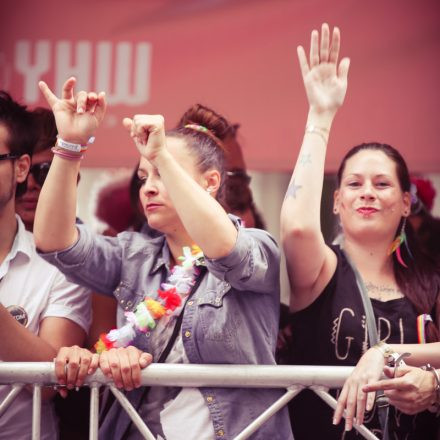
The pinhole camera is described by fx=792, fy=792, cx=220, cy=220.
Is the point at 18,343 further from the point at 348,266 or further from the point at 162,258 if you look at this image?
the point at 348,266

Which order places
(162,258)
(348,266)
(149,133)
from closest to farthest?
(149,133)
(162,258)
(348,266)

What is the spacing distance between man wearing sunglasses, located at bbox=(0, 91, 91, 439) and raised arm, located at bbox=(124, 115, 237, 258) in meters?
0.69

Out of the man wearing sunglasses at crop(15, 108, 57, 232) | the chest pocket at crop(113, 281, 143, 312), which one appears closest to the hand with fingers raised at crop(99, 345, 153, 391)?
the chest pocket at crop(113, 281, 143, 312)

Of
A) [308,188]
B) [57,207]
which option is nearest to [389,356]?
[308,188]

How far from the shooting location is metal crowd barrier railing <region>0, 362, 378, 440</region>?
2236mm

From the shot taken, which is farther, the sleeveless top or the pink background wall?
the pink background wall

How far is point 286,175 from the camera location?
3762 mm

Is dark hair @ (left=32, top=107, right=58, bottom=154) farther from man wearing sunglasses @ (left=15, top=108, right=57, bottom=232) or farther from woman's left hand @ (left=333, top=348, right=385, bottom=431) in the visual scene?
woman's left hand @ (left=333, top=348, right=385, bottom=431)

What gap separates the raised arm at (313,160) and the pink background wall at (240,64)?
43.8 inches

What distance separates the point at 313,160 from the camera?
2.57 metres

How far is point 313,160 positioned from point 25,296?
1.11m

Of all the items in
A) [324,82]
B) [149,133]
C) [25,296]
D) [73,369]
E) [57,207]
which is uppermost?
[324,82]

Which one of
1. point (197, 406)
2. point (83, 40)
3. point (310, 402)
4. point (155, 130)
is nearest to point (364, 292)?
point (310, 402)

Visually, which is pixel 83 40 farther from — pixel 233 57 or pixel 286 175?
pixel 286 175
